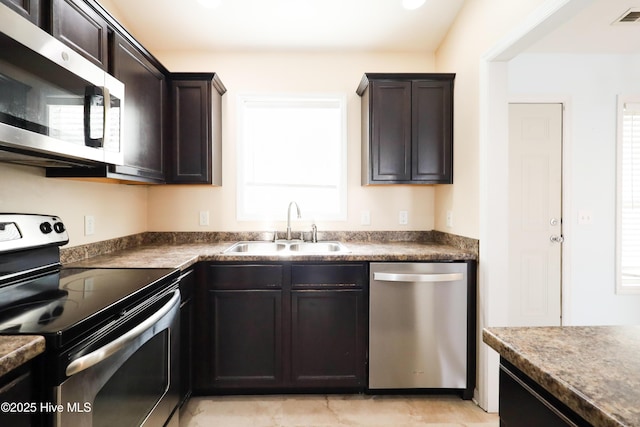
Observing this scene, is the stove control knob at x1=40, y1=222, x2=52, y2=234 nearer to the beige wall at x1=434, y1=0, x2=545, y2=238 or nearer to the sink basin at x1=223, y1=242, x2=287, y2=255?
the sink basin at x1=223, y1=242, x2=287, y2=255

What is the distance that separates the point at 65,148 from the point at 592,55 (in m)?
3.92

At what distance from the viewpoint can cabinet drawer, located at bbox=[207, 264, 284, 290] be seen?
2.08 m

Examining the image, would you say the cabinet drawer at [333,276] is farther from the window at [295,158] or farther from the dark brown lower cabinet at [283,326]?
the window at [295,158]

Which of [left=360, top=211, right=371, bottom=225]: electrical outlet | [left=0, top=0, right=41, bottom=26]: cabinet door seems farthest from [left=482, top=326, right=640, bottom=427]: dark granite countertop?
[left=360, top=211, right=371, bottom=225]: electrical outlet

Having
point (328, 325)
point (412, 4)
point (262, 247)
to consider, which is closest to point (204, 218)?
point (262, 247)

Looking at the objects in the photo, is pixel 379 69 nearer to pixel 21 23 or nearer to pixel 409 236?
pixel 409 236

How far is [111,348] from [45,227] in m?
0.88

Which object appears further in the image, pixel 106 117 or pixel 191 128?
pixel 191 128

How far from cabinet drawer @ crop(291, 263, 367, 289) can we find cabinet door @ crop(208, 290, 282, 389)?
20 cm

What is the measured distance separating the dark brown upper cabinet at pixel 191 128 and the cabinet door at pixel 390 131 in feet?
3.95

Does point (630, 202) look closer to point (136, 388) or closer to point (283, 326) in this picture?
point (283, 326)

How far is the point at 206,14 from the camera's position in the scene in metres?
2.43

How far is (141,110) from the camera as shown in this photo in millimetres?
1973

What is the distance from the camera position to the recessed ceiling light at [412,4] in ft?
7.62
